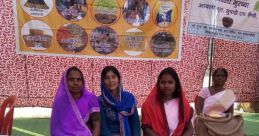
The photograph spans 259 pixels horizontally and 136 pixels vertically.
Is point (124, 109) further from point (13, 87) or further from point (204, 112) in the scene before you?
point (13, 87)

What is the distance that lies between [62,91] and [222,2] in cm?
300

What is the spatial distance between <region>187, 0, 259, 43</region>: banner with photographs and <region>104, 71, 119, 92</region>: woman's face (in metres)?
2.05

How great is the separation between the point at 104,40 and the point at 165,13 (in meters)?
0.95

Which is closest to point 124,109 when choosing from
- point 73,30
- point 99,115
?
point 99,115

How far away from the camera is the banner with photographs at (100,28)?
4.45m

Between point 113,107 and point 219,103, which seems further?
point 219,103

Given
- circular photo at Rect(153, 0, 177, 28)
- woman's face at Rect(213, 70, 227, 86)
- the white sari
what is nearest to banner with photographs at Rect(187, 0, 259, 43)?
circular photo at Rect(153, 0, 177, 28)

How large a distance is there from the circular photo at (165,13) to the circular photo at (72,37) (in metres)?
1.05

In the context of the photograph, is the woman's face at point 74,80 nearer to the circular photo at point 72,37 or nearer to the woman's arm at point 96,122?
the woman's arm at point 96,122

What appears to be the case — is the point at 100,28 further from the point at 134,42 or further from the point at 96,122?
the point at 96,122

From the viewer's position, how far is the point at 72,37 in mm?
4684

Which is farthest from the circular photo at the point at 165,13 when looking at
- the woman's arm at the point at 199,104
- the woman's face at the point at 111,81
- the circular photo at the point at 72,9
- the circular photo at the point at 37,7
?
the woman's face at the point at 111,81

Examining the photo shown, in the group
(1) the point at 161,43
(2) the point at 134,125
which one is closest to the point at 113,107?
(2) the point at 134,125

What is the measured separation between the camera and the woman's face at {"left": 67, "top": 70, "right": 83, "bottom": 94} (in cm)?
342
